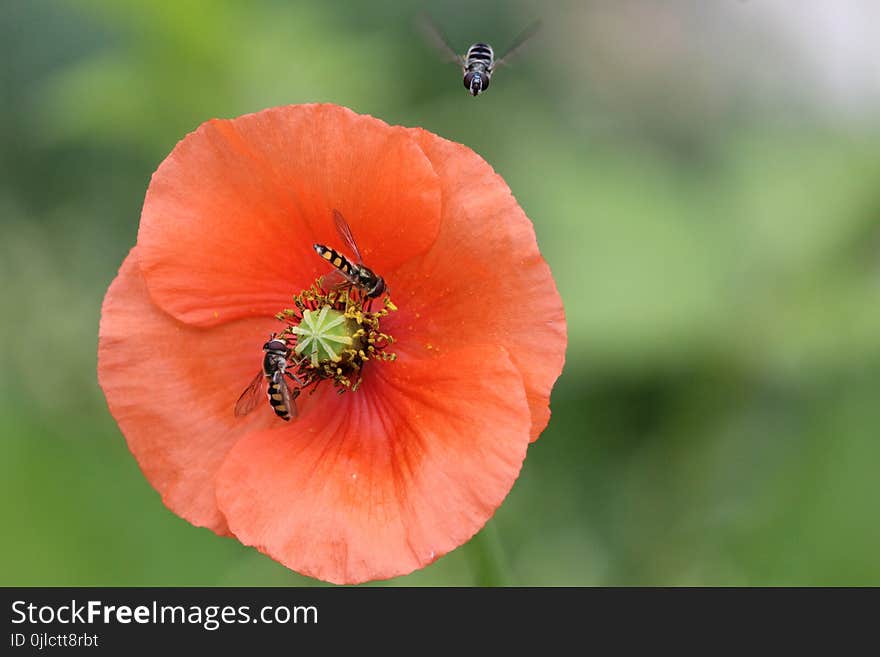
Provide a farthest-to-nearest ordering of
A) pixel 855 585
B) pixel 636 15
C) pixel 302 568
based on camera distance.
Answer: pixel 636 15 < pixel 855 585 < pixel 302 568

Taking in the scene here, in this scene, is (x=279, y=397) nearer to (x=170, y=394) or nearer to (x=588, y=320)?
(x=170, y=394)

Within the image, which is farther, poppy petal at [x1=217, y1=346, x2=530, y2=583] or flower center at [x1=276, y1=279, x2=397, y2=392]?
flower center at [x1=276, y1=279, x2=397, y2=392]

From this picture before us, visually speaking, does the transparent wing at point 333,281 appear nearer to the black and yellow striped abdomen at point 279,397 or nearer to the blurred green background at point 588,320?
the black and yellow striped abdomen at point 279,397

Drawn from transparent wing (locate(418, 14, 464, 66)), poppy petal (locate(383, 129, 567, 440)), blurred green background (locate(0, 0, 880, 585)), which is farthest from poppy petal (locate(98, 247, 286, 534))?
blurred green background (locate(0, 0, 880, 585))

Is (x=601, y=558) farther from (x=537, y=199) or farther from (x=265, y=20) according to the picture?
(x=265, y=20)

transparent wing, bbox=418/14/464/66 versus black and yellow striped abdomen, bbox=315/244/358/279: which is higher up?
transparent wing, bbox=418/14/464/66

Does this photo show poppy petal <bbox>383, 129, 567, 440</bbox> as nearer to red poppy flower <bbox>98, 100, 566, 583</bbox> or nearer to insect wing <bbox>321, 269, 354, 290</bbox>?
red poppy flower <bbox>98, 100, 566, 583</bbox>

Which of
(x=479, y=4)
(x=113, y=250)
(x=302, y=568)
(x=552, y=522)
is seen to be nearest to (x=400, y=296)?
(x=302, y=568)
